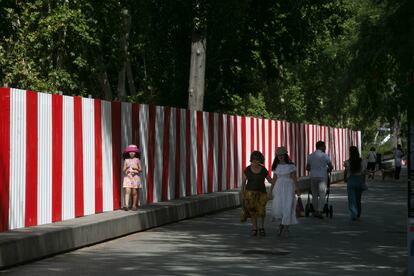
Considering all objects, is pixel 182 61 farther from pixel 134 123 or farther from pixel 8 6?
pixel 134 123

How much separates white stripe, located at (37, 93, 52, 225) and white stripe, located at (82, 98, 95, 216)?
1.73m

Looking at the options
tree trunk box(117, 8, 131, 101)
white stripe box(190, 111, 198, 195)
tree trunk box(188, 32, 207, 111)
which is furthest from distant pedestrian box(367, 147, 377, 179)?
white stripe box(190, 111, 198, 195)

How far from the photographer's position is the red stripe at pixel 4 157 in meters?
16.8

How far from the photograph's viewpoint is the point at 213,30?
36.2 meters

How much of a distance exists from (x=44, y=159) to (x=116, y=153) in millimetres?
4159

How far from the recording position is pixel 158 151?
2600 centimetres

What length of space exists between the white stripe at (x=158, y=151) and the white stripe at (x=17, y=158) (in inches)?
313

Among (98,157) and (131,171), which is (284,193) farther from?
(98,157)

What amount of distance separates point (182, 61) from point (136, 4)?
8.98ft

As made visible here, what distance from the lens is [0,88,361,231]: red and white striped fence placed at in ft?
57.6

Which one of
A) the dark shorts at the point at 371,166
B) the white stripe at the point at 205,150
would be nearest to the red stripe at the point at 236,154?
the white stripe at the point at 205,150

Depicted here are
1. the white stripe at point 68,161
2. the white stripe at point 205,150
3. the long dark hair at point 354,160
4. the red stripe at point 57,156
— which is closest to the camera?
the red stripe at point 57,156

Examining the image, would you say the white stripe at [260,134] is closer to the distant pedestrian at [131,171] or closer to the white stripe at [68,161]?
the distant pedestrian at [131,171]

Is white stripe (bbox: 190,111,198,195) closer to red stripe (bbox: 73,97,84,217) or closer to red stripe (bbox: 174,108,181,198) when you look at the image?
red stripe (bbox: 174,108,181,198)
